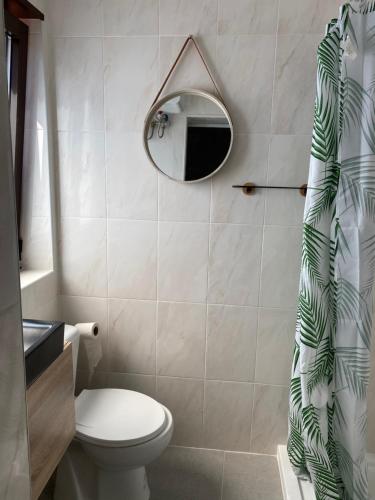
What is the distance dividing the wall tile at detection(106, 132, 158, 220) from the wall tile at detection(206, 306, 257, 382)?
1.94 ft

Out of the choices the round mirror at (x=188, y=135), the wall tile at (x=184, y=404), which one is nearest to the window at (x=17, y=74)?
the round mirror at (x=188, y=135)

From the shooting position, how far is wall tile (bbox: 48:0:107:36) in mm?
1776

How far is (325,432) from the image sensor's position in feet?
5.36

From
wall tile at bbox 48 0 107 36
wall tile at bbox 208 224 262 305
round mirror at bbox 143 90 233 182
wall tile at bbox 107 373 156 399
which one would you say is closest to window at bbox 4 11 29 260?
wall tile at bbox 48 0 107 36

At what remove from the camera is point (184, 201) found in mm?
1886

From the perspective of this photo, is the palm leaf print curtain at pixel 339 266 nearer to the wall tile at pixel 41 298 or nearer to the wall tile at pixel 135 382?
the wall tile at pixel 135 382

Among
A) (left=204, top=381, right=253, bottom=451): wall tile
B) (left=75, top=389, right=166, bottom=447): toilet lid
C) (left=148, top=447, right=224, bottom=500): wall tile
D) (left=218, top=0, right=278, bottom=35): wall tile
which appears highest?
(left=218, top=0, right=278, bottom=35): wall tile

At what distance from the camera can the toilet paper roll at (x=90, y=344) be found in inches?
74.8

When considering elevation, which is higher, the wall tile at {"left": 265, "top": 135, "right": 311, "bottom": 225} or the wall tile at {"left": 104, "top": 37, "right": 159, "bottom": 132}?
the wall tile at {"left": 104, "top": 37, "right": 159, "bottom": 132}

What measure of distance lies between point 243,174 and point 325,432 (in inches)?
45.1

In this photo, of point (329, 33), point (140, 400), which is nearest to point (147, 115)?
point (329, 33)

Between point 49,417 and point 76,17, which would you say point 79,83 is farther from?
point 49,417

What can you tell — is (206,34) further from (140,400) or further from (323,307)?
(140,400)

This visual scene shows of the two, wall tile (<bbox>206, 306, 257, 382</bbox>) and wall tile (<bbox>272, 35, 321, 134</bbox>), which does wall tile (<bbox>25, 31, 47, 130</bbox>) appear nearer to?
wall tile (<bbox>272, 35, 321, 134</bbox>)
